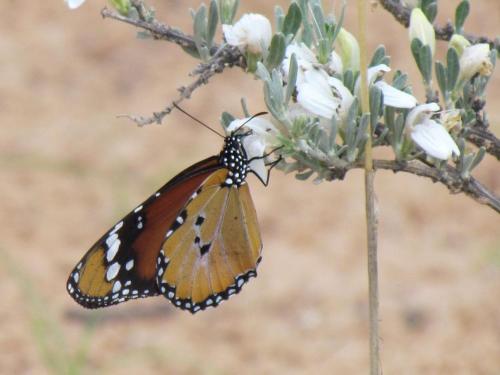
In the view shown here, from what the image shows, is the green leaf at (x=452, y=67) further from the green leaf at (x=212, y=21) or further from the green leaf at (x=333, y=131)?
the green leaf at (x=212, y=21)

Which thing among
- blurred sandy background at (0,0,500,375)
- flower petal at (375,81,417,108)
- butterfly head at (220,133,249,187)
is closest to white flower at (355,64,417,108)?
flower petal at (375,81,417,108)

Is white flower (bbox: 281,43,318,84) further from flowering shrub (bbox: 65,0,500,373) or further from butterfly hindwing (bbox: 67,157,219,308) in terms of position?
butterfly hindwing (bbox: 67,157,219,308)

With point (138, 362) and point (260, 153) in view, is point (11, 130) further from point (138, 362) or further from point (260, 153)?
point (260, 153)

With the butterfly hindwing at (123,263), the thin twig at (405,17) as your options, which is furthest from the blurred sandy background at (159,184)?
the thin twig at (405,17)

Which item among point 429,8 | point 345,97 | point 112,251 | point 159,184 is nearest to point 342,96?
point 345,97

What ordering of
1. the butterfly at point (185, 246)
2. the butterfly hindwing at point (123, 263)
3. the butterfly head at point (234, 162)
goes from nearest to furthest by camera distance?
the butterfly head at point (234, 162) → the butterfly at point (185, 246) → the butterfly hindwing at point (123, 263)

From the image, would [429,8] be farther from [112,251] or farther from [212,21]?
[112,251]
